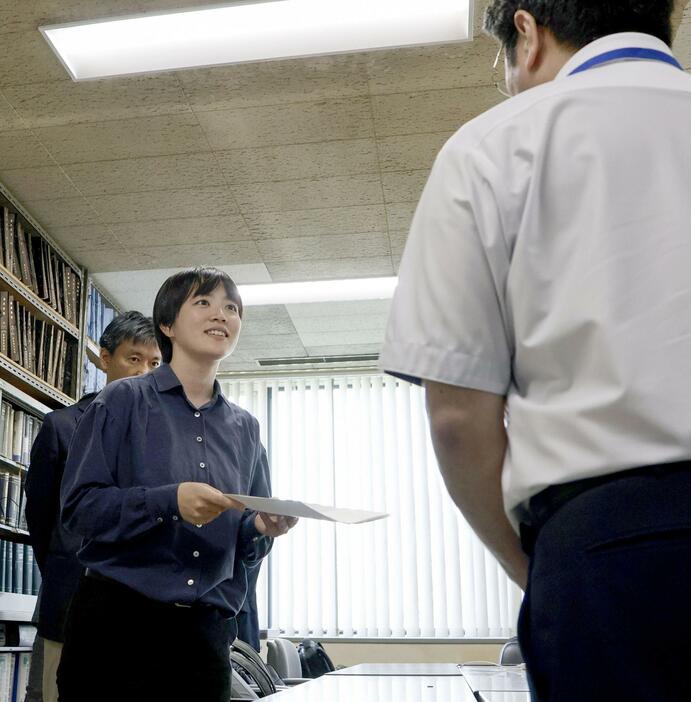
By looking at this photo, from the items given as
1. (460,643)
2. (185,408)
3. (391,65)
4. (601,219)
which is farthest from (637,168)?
(460,643)

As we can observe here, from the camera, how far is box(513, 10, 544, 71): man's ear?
3.18ft

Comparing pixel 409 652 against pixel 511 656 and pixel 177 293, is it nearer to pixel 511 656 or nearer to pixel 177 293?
pixel 511 656

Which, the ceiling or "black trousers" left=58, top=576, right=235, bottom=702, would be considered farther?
the ceiling

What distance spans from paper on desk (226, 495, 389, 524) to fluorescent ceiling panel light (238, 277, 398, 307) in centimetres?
423

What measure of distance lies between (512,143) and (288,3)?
2.51m

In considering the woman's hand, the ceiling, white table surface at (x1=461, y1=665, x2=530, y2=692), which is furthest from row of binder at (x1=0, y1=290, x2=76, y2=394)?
the woman's hand

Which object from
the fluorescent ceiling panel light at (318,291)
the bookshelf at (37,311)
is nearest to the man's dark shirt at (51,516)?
the bookshelf at (37,311)

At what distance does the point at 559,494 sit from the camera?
745 millimetres

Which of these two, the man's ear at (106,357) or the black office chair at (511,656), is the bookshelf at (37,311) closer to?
the man's ear at (106,357)

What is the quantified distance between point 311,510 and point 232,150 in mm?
2986

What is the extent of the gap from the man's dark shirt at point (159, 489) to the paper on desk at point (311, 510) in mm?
205

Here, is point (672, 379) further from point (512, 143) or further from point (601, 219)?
point (512, 143)

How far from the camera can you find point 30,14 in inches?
122

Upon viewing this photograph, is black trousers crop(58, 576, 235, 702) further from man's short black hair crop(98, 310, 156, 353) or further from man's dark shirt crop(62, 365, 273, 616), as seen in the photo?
man's short black hair crop(98, 310, 156, 353)
